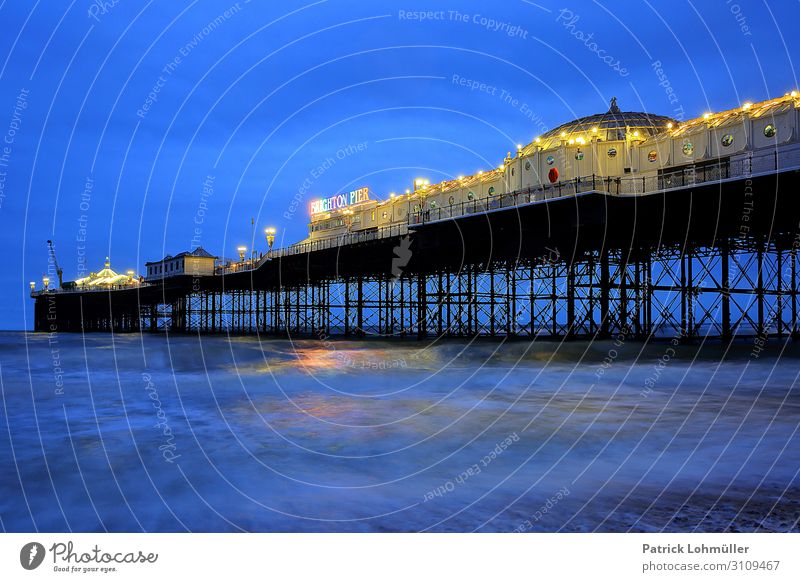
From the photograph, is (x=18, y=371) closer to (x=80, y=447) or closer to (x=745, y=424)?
(x=80, y=447)

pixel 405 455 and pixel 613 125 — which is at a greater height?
pixel 613 125

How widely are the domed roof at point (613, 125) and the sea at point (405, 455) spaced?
23.8 m

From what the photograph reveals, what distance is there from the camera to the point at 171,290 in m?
88.7

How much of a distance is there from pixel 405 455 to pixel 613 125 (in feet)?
127

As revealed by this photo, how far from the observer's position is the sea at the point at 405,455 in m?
8.54

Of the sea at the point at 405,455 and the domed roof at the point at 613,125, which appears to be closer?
the sea at the point at 405,455

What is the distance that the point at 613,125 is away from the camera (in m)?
44.8

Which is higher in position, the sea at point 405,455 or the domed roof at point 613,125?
the domed roof at point 613,125

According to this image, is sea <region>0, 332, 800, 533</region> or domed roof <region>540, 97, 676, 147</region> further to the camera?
domed roof <region>540, 97, 676, 147</region>

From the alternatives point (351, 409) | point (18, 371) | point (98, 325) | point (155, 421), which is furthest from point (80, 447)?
point (98, 325)

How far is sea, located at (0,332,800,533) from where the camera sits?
8539 mm

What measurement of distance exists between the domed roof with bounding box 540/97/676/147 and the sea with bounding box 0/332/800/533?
78.2 feet

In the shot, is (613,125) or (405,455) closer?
(405,455)

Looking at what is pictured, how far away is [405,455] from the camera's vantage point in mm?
12094
